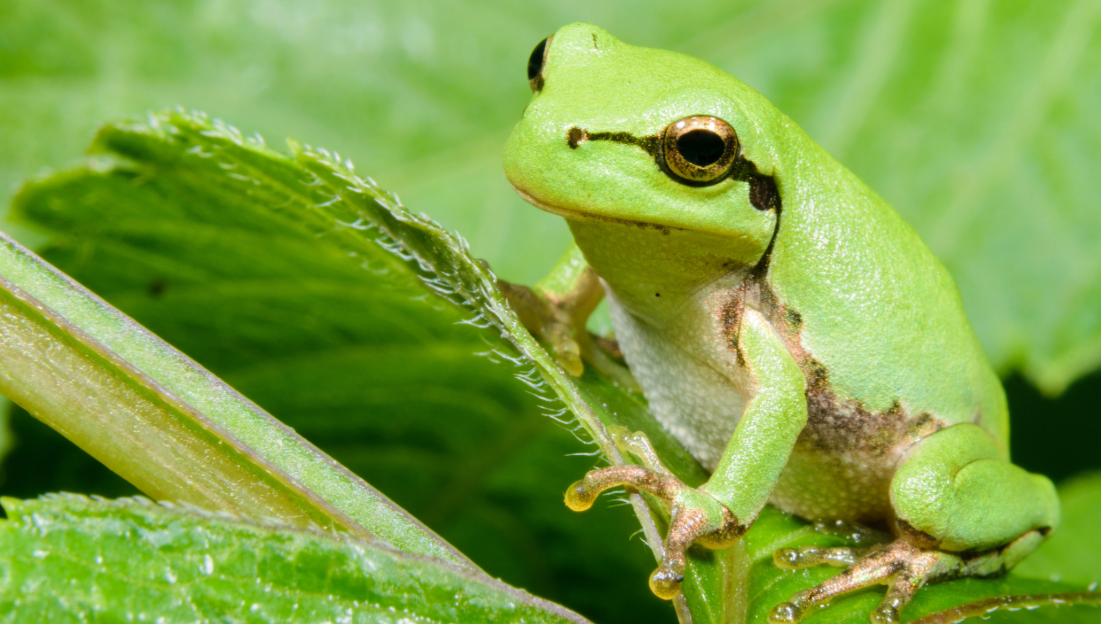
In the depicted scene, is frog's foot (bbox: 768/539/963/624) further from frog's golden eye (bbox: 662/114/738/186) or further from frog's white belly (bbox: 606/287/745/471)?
frog's golden eye (bbox: 662/114/738/186)

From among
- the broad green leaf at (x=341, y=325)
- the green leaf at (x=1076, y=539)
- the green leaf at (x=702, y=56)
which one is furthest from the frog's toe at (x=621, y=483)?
the green leaf at (x=1076, y=539)

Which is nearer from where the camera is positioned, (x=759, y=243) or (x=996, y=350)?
(x=759, y=243)

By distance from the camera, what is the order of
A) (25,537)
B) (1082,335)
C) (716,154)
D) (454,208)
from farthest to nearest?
(454,208), (1082,335), (716,154), (25,537)

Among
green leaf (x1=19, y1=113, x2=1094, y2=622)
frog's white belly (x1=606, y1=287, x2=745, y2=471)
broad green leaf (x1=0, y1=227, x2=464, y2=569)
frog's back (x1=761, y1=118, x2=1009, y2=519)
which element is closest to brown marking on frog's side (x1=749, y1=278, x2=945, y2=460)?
frog's back (x1=761, y1=118, x2=1009, y2=519)

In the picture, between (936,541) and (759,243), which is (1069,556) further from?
(759,243)

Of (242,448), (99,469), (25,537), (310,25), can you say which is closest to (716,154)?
(242,448)

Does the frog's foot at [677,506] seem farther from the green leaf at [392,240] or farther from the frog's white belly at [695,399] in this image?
the frog's white belly at [695,399]
